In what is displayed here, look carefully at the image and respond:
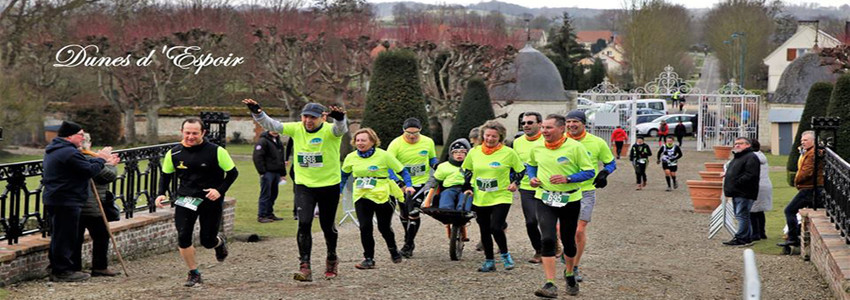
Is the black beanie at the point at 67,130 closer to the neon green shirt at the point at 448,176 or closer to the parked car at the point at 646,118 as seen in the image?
the neon green shirt at the point at 448,176

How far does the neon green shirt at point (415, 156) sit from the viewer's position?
42.8 feet

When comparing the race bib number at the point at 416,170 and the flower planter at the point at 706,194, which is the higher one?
the race bib number at the point at 416,170

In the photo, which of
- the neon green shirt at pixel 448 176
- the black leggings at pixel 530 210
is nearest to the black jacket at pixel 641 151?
the neon green shirt at pixel 448 176

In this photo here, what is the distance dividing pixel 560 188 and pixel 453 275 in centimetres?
187

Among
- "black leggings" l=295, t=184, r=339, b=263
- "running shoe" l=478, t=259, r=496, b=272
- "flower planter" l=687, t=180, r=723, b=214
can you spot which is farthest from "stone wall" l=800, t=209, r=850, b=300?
"flower planter" l=687, t=180, r=723, b=214

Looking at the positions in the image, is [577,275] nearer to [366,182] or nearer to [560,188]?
[560,188]

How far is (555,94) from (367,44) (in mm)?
9643

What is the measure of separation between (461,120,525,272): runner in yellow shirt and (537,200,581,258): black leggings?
1.52 m

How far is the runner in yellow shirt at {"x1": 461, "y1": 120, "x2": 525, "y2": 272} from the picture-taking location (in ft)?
37.4

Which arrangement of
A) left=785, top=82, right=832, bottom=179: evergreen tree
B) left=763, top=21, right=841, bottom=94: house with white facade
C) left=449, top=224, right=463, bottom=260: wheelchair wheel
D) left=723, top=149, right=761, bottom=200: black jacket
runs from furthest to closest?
left=763, top=21, right=841, bottom=94: house with white facade → left=785, top=82, right=832, bottom=179: evergreen tree → left=723, top=149, right=761, bottom=200: black jacket → left=449, top=224, right=463, bottom=260: wheelchair wheel

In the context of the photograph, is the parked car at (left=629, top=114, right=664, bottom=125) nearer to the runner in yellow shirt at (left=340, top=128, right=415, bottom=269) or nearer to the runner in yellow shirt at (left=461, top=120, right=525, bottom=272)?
the runner in yellow shirt at (left=461, top=120, right=525, bottom=272)

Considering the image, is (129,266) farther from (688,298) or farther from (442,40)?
(442,40)

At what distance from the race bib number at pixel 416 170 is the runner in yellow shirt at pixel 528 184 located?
1.27 m

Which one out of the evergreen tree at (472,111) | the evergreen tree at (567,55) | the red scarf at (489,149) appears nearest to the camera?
the red scarf at (489,149)
